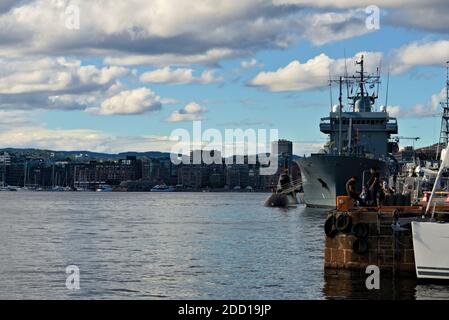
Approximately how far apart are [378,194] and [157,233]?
104ft

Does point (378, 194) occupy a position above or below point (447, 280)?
above

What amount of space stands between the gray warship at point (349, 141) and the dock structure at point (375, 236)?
56.6m

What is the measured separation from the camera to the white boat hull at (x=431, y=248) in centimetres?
2658

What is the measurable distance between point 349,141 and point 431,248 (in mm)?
64271

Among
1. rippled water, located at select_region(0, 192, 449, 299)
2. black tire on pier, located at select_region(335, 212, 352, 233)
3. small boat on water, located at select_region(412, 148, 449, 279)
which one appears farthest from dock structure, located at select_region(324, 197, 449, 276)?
small boat on water, located at select_region(412, 148, 449, 279)

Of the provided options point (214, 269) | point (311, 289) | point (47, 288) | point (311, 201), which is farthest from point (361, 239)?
point (311, 201)

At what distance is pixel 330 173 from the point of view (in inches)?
3447

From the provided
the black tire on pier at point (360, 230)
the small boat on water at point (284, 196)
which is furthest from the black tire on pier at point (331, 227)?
the small boat on water at point (284, 196)

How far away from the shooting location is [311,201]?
3930 inches

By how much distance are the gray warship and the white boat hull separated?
194 ft

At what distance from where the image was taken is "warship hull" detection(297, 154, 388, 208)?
83.0 metres

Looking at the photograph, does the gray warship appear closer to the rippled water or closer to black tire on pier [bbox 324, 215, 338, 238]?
the rippled water

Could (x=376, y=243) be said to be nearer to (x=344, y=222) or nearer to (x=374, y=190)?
(x=344, y=222)
